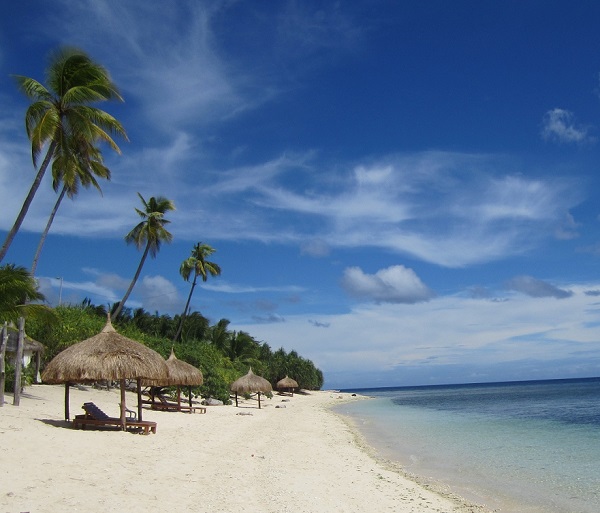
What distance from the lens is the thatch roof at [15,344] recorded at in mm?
16859

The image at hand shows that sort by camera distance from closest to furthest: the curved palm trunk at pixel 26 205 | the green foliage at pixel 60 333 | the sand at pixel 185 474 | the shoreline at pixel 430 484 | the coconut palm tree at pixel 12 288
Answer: the sand at pixel 185 474
the shoreline at pixel 430 484
the coconut palm tree at pixel 12 288
the curved palm trunk at pixel 26 205
the green foliage at pixel 60 333

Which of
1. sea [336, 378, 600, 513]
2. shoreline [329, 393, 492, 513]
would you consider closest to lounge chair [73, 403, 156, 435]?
shoreline [329, 393, 492, 513]

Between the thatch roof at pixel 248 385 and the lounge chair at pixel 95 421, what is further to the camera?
the thatch roof at pixel 248 385

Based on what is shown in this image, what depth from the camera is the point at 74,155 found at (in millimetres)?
14680

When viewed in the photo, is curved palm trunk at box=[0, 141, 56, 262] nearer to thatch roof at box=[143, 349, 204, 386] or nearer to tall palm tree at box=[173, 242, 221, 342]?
thatch roof at box=[143, 349, 204, 386]

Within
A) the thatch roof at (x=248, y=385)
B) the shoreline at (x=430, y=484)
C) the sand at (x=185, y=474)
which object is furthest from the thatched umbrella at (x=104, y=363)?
the thatch roof at (x=248, y=385)

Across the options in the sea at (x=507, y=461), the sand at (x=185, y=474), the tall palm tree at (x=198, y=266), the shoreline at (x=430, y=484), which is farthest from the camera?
the tall palm tree at (x=198, y=266)

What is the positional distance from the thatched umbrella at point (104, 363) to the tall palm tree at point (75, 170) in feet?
10.4

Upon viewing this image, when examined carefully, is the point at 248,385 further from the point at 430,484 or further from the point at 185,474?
the point at 185,474

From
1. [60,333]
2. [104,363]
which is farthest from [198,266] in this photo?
[104,363]

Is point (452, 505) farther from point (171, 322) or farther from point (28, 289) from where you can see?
point (171, 322)

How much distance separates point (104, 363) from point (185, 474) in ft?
17.0

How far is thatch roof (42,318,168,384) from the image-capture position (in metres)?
12.5

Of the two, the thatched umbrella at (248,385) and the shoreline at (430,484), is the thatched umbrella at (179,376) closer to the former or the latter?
the thatched umbrella at (248,385)
